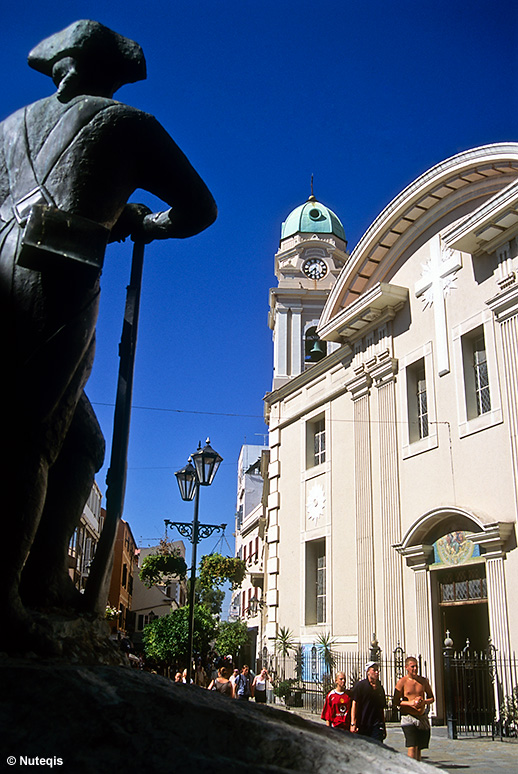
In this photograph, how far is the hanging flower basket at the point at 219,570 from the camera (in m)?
37.5

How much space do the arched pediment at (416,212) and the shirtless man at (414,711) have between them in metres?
11.3

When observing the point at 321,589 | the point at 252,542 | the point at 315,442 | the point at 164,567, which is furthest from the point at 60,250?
the point at 252,542

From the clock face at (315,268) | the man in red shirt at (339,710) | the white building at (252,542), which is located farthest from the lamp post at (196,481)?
the clock face at (315,268)

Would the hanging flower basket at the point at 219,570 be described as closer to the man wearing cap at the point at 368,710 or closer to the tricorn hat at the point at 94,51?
the man wearing cap at the point at 368,710

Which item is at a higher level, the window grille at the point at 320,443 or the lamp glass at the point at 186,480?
the window grille at the point at 320,443

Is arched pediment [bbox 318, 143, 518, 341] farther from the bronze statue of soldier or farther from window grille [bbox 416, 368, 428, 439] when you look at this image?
the bronze statue of soldier

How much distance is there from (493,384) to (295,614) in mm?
10175

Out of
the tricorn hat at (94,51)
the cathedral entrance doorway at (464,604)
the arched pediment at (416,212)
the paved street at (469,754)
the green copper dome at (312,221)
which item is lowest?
the paved street at (469,754)

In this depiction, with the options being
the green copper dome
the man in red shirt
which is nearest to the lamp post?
the man in red shirt

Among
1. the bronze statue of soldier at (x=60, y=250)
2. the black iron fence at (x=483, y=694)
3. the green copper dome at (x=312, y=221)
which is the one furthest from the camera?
the green copper dome at (x=312, y=221)

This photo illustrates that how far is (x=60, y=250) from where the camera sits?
2186 millimetres

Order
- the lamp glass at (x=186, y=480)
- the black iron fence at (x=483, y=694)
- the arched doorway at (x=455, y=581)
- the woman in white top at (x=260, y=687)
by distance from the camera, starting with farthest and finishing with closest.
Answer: the woman in white top at (x=260, y=687) < the arched doorway at (x=455, y=581) < the black iron fence at (x=483, y=694) < the lamp glass at (x=186, y=480)

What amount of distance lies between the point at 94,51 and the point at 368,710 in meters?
8.14

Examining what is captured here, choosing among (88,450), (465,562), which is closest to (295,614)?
(465,562)
